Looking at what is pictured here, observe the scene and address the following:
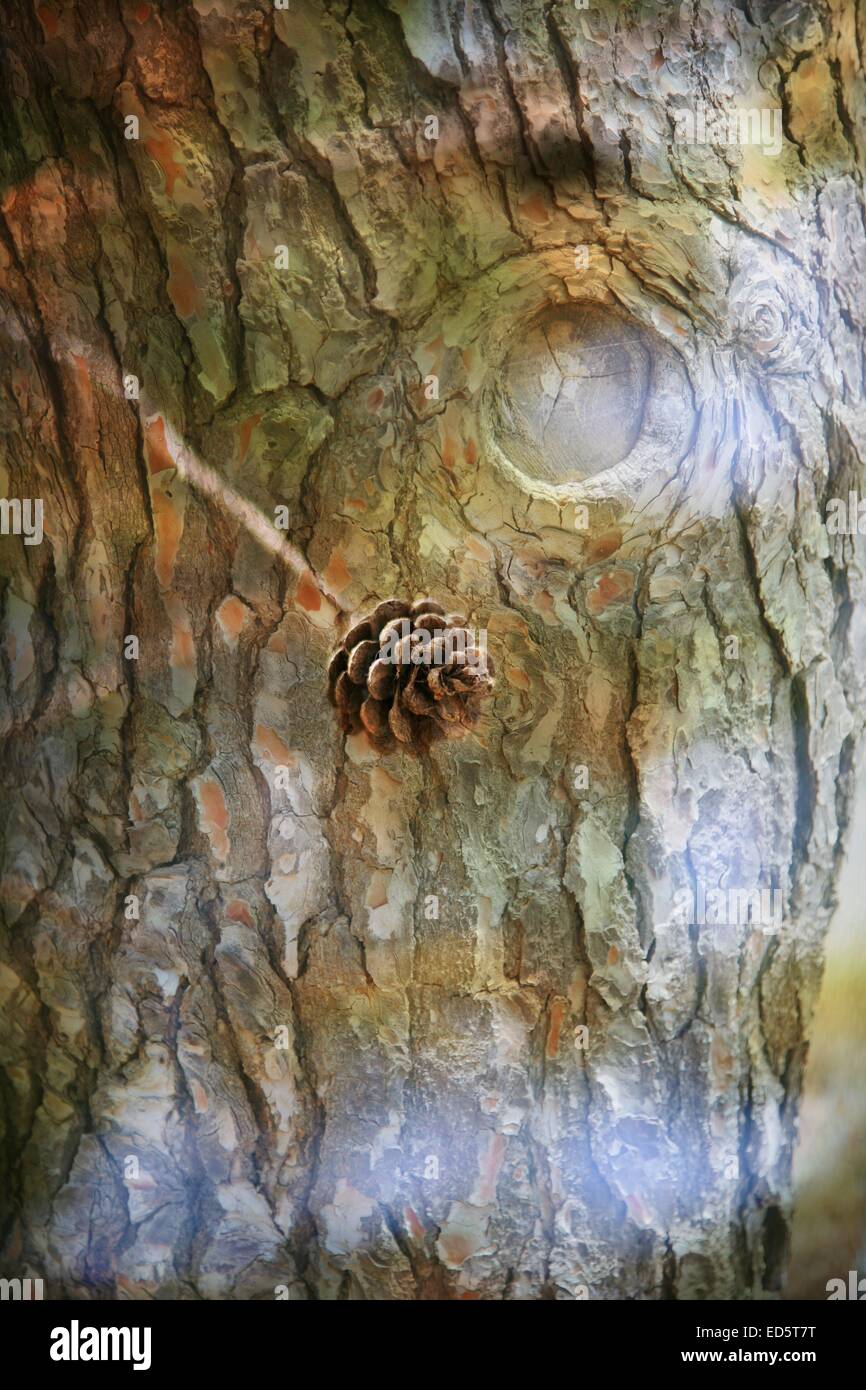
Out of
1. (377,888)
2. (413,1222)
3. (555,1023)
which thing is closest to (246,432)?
(377,888)

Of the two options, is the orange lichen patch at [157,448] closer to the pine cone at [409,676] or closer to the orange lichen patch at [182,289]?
the orange lichen patch at [182,289]

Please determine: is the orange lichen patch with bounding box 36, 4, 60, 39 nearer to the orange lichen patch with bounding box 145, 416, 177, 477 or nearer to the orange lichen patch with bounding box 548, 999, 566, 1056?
the orange lichen patch with bounding box 145, 416, 177, 477

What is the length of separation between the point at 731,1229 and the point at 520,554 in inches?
24.3

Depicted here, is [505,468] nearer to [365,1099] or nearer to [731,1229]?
[365,1099]

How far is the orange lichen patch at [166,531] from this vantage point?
2.88ft

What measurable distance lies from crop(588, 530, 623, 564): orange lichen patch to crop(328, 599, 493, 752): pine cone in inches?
4.6

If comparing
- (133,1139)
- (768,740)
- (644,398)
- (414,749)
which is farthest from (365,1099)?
(644,398)

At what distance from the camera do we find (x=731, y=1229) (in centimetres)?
95

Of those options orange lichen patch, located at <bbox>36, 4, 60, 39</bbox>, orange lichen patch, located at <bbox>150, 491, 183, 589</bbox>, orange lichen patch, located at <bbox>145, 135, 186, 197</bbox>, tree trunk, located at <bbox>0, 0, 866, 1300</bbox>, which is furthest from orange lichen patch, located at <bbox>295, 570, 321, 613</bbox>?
orange lichen patch, located at <bbox>36, 4, 60, 39</bbox>

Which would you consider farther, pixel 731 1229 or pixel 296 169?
pixel 731 1229

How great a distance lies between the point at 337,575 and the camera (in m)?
0.88

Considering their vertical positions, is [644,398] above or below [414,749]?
above

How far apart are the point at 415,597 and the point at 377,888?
0.80 ft

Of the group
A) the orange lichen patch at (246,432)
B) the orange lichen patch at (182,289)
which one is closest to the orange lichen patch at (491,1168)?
the orange lichen patch at (246,432)
